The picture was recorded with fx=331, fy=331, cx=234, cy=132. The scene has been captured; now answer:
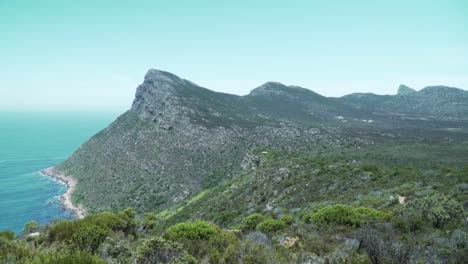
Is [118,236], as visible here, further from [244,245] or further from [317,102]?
[317,102]

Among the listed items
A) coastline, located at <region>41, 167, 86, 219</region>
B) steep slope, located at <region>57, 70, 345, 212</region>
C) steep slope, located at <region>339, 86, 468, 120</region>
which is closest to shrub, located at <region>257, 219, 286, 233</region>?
steep slope, located at <region>57, 70, 345, 212</region>

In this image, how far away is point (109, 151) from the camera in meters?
82.2

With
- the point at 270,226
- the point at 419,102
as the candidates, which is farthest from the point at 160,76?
the point at 419,102

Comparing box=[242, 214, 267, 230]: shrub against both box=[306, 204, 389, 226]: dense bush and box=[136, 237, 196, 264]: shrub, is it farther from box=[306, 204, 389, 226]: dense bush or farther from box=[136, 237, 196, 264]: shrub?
box=[136, 237, 196, 264]: shrub

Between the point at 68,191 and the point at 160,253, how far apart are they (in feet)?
271

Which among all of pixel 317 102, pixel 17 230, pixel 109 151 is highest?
pixel 317 102

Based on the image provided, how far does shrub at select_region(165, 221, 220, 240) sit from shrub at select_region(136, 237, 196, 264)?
9.45 ft

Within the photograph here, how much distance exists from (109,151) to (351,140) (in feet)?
187

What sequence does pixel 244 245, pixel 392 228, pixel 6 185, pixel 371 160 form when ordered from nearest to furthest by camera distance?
pixel 244 245, pixel 392 228, pixel 371 160, pixel 6 185

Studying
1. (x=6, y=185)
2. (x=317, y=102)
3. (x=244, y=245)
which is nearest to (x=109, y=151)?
(x=6, y=185)

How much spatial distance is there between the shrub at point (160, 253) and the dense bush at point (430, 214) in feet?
31.2

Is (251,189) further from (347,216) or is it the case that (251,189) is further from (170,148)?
(170,148)

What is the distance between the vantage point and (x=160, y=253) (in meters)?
11.8

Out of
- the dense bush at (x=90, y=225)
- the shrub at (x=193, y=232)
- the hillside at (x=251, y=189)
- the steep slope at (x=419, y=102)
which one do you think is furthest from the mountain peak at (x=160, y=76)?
the shrub at (x=193, y=232)
